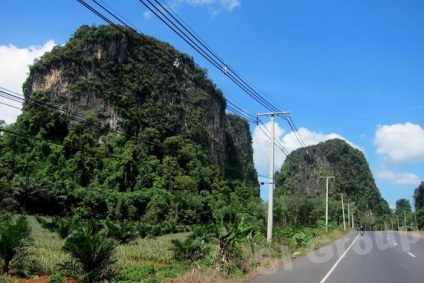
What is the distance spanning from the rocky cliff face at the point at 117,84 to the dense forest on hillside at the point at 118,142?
0.65ft

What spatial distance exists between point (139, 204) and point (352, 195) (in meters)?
79.6

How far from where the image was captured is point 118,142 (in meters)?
75.3

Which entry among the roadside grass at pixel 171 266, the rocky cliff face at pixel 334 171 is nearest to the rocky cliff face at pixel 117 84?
the rocky cliff face at pixel 334 171

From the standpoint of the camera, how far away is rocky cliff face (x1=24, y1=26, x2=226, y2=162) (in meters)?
79.6

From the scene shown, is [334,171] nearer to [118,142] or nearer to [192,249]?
[118,142]

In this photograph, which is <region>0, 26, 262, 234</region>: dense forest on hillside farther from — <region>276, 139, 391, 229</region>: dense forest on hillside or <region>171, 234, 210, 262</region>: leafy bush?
<region>276, 139, 391, 229</region>: dense forest on hillside

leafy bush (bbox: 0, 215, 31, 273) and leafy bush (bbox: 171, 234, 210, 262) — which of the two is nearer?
leafy bush (bbox: 0, 215, 31, 273)

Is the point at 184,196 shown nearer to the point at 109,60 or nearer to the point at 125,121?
the point at 125,121

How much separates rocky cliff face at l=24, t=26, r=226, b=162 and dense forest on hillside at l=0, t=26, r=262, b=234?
0.20 meters

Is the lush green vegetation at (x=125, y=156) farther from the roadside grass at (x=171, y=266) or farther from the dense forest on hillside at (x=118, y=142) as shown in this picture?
the roadside grass at (x=171, y=266)

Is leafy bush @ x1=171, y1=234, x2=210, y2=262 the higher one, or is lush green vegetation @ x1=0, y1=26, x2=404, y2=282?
lush green vegetation @ x1=0, y1=26, x2=404, y2=282

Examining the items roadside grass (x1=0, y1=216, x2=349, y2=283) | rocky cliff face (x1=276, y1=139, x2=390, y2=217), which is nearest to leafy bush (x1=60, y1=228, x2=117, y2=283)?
roadside grass (x1=0, y1=216, x2=349, y2=283)

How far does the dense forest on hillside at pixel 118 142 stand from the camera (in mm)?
59531

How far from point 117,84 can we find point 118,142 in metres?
15.3
